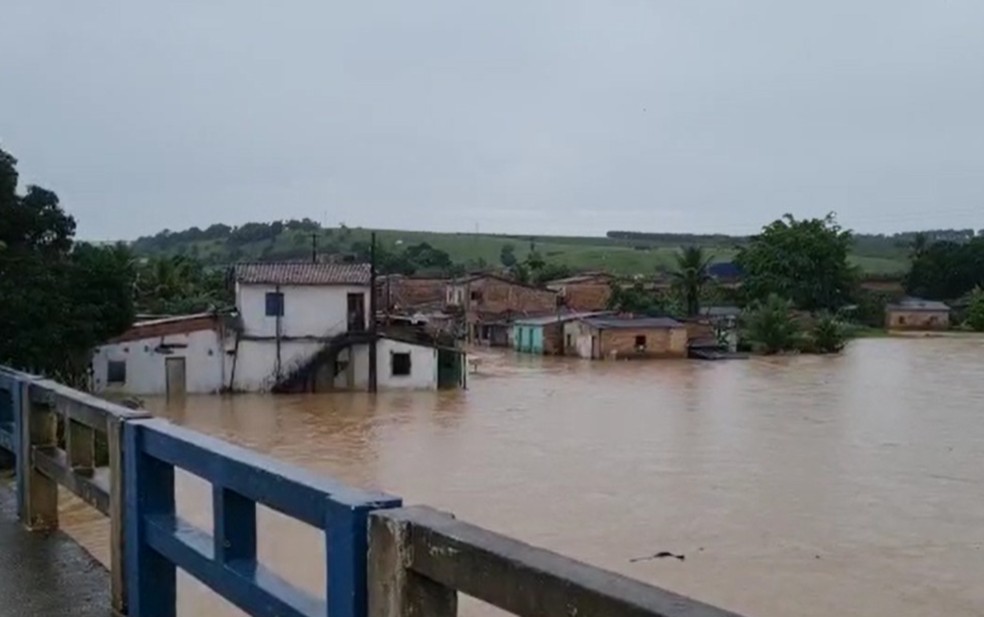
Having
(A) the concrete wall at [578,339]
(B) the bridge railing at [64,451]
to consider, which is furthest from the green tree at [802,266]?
(B) the bridge railing at [64,451]

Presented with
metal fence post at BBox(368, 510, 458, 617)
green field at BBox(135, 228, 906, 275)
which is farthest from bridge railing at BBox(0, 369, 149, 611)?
green field at BBox(135, 228, 906, 275)

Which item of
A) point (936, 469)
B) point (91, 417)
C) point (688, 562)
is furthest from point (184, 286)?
point (91, 417)

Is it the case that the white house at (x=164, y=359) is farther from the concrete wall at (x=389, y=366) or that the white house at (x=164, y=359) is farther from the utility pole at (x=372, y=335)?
the utility pole at (x=372, y=335)

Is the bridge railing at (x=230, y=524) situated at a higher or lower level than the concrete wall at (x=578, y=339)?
higher

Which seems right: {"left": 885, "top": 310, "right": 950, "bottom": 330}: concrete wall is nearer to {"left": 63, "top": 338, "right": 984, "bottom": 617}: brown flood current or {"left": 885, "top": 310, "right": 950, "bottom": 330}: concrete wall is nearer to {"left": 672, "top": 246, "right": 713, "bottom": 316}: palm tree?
{"left": 672, "top": 246, "right": 713, "bottom": 316}: palm tree

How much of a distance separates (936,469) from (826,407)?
464 inches

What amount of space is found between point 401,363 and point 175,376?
742cm

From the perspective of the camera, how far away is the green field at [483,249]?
125m

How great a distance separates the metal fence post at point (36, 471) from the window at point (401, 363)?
105 feet

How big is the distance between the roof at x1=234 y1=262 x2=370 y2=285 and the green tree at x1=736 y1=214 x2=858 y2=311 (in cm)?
4363

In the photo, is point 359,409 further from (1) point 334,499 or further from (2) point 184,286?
(1) point 334,499

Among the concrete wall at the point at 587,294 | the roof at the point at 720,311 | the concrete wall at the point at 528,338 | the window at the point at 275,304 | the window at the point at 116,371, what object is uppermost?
the window at the point at 275,304

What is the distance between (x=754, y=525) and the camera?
16859 mm

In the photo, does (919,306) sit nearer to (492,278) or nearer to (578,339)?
(492,278)
